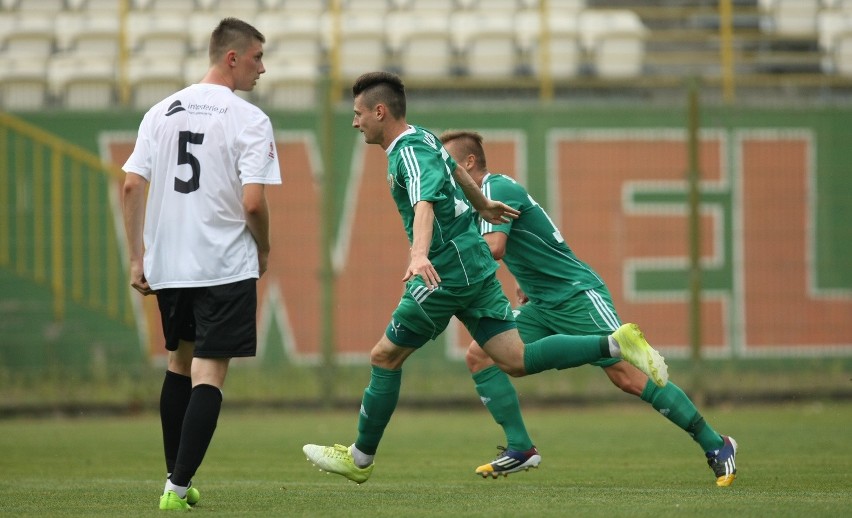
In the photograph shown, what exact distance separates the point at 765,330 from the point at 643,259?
62.6 inches

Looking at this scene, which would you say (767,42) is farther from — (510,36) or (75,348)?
(75,348)

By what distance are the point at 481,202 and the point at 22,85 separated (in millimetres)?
11169

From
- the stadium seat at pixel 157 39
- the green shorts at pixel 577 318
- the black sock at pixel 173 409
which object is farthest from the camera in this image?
the stadium seat at pixel 157 39

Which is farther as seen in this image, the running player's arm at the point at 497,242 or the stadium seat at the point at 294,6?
the stadium seat at the point at 294,6

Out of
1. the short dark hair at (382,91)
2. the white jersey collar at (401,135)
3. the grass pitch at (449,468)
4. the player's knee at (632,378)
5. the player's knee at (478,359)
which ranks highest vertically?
the short dark hair at (382,91)

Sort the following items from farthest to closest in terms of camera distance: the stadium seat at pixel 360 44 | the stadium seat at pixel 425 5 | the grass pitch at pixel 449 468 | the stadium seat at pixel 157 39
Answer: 1. the stadium seat at pixel 425 5
2. the stadium seat at pixel 157 39
3. the stadium seat at pixel 360 44
4. the grass pitch at pixel 449 468

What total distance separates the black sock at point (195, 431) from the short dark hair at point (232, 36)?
1.61m

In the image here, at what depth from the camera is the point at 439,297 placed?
21.6 ft

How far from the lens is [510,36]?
1697cm

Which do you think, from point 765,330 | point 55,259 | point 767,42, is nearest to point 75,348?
point 55,259

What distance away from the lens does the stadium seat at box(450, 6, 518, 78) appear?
1680 cm

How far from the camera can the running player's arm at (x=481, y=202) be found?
21.8 ft

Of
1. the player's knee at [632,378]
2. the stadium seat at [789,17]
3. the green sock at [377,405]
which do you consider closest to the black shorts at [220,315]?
the green sock at [377,405]

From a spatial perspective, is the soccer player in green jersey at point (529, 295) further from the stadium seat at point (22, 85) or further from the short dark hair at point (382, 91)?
the stadium seat at point (22, 85)
